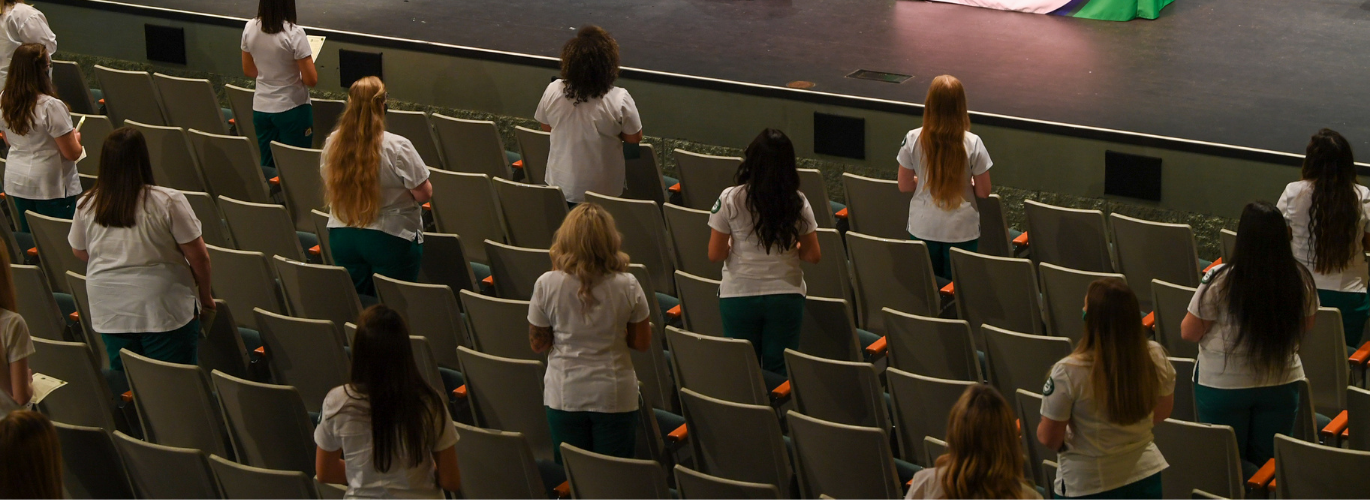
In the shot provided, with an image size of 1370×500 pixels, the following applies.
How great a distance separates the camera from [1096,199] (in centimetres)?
666

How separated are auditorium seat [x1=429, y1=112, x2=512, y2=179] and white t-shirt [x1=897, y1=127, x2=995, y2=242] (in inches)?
86.7

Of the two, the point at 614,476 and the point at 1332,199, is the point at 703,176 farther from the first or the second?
the point at 614,476

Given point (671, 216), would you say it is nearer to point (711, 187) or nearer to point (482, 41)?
point (711, 187)

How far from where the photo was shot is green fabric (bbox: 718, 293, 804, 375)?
179 inches

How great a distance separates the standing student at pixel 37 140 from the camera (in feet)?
18.0

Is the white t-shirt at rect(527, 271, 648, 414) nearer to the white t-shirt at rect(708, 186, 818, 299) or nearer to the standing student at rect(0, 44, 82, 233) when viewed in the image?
the white t-shirt at rect(708, 186, 818, 299)

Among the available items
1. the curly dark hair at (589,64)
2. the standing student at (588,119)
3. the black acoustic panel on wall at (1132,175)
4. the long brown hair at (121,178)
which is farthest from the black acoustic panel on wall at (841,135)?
the long brown hair at (121,178)

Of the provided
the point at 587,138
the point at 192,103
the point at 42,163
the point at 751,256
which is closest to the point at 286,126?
the point at 192,103

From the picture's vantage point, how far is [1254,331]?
3799 mm

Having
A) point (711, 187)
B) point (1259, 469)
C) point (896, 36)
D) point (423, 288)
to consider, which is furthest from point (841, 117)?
point (1259, 469)

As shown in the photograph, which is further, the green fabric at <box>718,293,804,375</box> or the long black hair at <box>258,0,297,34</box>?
the long black hair at <box>258,0,297,34</box>

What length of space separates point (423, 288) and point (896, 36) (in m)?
4.89

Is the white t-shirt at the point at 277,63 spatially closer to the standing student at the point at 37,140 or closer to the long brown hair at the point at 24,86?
the standing student at the point at 37,140

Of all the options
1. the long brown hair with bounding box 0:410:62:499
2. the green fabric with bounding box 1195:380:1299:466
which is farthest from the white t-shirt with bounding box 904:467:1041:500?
the long brown hair with bounding box 0:410:62:499
